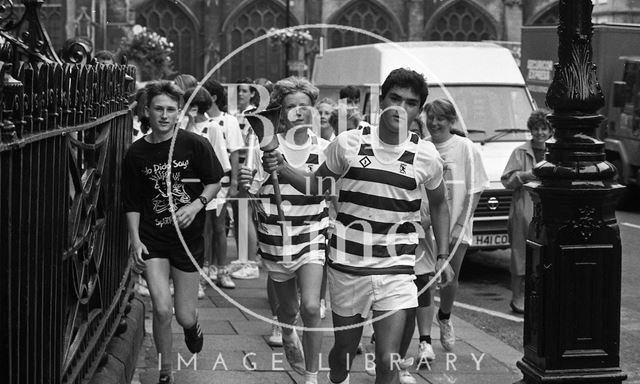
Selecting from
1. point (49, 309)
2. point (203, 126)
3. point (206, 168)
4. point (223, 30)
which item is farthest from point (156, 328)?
point (223, 30)

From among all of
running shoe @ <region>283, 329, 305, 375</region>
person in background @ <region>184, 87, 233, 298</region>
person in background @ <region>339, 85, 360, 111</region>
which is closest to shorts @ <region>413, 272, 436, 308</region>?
running shoe @ <region>283, 329, 305, 375</region>

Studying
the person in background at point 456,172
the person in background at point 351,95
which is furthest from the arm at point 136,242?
the person in background at point 351,95

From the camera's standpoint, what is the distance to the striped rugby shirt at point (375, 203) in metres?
5.55

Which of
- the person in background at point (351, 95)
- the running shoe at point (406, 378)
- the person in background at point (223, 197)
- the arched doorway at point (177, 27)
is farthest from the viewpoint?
the arched doorway at point (177, 27)

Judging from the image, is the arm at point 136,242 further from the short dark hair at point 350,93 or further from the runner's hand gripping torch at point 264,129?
the short dark hair at point 350,93

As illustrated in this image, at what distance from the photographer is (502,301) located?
10.6m

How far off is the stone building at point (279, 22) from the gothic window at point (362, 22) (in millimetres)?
39

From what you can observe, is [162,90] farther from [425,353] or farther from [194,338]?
[425,353]

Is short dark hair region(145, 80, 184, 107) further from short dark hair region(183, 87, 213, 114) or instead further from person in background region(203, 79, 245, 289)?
person in background region(203, 79, 245, 289)

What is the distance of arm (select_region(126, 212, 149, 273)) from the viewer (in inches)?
244

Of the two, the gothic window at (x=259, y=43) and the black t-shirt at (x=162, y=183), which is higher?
the gothic window at (x=259, y=43)

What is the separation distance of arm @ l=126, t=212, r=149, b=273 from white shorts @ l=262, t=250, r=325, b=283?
2.91 feet

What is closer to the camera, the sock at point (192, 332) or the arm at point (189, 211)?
the arm at point (189, 211)

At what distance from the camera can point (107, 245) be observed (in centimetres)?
628
